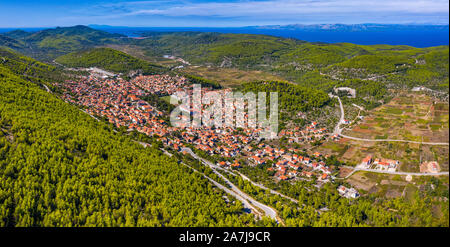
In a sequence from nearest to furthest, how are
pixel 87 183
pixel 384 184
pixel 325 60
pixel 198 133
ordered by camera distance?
1. pixel 87 183
2. pixel 384 184
3. pixel 198 133
4. pixel 325 60

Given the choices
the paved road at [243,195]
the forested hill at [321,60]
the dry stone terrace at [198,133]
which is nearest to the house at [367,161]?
the dry stone terrace at [198,133]

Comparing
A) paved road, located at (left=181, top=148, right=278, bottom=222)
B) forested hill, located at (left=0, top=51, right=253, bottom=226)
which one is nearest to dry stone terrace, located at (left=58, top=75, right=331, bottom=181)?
paved road, located at (left=181, top=148, right=278, bottom=222)

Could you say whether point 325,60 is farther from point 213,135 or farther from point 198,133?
point 198,133

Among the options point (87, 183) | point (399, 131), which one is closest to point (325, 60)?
point (399, 131)

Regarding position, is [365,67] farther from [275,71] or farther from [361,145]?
[361,145]

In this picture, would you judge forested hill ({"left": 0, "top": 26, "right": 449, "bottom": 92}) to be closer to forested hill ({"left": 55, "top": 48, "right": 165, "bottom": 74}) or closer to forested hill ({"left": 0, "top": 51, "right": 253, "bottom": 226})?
forested hill ({"left": 0, "top": 51, "right": 253, "bottom": 226})
